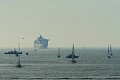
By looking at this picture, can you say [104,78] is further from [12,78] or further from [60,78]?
[12,78]

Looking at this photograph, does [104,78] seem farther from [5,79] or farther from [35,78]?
[5,79]

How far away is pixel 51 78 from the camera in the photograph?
149 m

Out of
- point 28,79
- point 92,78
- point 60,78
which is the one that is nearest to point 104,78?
point 92,78

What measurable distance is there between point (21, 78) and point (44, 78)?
8.27 m

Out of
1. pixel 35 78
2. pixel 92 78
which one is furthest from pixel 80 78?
pixel 35 78

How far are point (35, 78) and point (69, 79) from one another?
12.8 meters

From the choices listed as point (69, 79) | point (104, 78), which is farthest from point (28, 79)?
point (104, 78)

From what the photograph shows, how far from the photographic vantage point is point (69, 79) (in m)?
145

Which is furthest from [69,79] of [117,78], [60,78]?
[117,78]

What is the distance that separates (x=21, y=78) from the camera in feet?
495

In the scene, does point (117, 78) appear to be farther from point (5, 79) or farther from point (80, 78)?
point (5, 79)

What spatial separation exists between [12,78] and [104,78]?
3228 cm

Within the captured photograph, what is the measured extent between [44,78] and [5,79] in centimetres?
1351

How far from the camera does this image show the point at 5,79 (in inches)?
5797
